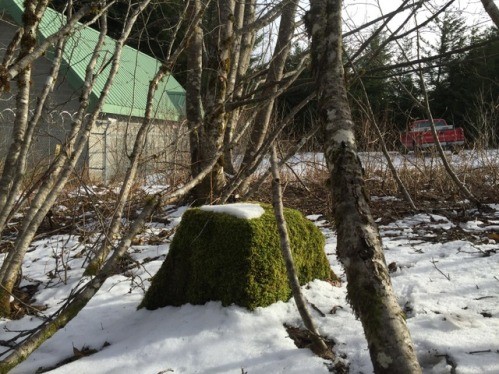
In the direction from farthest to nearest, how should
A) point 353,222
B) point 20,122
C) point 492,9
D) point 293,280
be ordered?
point 20,122, point 293,280, point 492,9, point 353,222

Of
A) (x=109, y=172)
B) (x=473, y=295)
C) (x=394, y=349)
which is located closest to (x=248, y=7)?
(x=473, y=295)

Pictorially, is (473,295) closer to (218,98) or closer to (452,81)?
(218,98)

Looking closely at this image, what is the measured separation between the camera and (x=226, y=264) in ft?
8.77

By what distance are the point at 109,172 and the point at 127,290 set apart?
26.6ft

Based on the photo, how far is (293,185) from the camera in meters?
7.48

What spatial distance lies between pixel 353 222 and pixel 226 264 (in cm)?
140

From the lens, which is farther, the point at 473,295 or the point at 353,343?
the point at 473,295

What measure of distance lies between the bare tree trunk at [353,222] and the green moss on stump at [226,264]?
4.00ft

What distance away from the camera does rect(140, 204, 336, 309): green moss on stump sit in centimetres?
262

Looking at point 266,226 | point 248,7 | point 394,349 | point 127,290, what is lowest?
point 127,290

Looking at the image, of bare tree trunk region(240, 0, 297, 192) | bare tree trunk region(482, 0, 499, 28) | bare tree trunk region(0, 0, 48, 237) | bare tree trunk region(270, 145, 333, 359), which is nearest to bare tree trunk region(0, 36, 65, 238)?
bare tree trunk region(0, 0, 48, 237)

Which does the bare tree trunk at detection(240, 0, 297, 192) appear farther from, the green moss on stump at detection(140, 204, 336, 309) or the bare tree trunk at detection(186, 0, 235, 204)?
the green moss on stump at detection(140, 204, 336, 309)

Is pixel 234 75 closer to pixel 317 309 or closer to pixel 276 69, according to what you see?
pixel 276 69

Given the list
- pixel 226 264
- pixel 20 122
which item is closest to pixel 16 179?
pixel 20 122
